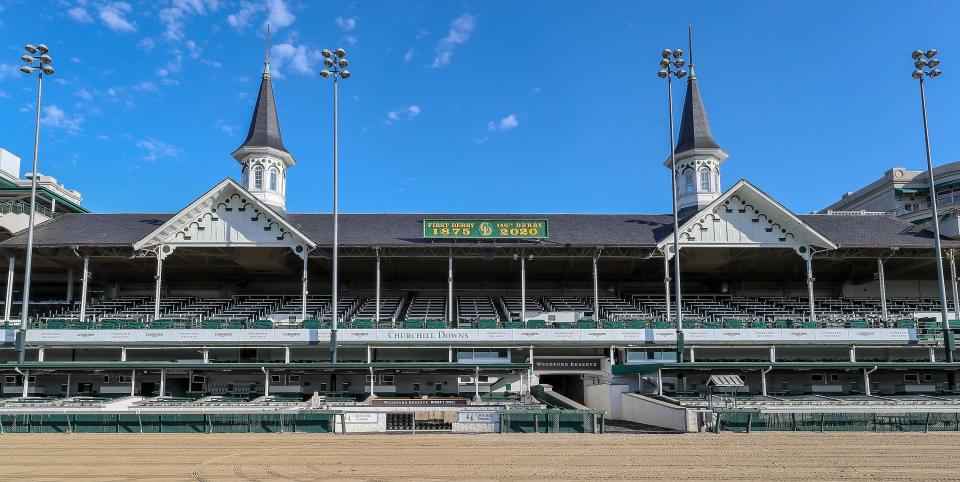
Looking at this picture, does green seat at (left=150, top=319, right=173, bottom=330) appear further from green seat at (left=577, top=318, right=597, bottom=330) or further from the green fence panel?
green seat at (left=577, top=318, right=597, bottom=330)

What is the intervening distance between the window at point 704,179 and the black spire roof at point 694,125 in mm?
1535

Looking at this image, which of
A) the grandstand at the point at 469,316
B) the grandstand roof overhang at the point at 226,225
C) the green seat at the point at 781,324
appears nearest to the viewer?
the grandstand at the point at 469,316

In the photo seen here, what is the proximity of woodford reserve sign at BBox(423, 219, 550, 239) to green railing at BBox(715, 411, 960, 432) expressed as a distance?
1591cm

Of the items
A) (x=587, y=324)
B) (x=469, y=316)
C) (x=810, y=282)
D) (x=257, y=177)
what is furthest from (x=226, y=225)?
(x=810, y=282)

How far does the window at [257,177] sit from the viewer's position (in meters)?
43.7

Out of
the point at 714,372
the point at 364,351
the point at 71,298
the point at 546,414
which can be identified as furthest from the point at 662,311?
the point at 71,298

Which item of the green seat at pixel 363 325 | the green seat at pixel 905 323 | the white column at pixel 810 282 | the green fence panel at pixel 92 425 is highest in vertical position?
the white column at pixel 810 282

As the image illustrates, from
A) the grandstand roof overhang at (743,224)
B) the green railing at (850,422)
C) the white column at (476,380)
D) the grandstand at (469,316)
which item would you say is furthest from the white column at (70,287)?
the green railing at (850,422)

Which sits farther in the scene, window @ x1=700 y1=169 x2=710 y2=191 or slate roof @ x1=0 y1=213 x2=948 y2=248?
window @ x1=700 y1=169 x2=710 y2=191

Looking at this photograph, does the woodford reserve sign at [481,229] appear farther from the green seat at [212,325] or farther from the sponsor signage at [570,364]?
the green seat at [212,325]

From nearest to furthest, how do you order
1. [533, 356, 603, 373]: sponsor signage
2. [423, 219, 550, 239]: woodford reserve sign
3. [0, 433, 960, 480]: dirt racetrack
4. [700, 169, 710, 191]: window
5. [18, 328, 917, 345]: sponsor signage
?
[0, 433, 960, 480]: dirt racetrack → [533, 356, 603, 373]: sponsor signage → [18, 328, 917, 345]: sponsor signage → [423, 219, 550, 239]: woodford reserve sign → [700, 169, 710, 191]: window

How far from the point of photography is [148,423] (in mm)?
21922

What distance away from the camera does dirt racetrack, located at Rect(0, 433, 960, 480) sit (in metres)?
14.7

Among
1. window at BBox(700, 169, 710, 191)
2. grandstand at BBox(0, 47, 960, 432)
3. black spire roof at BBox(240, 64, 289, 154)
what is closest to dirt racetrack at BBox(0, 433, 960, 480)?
grandstand at BBox(0, 47, 960, 432)
